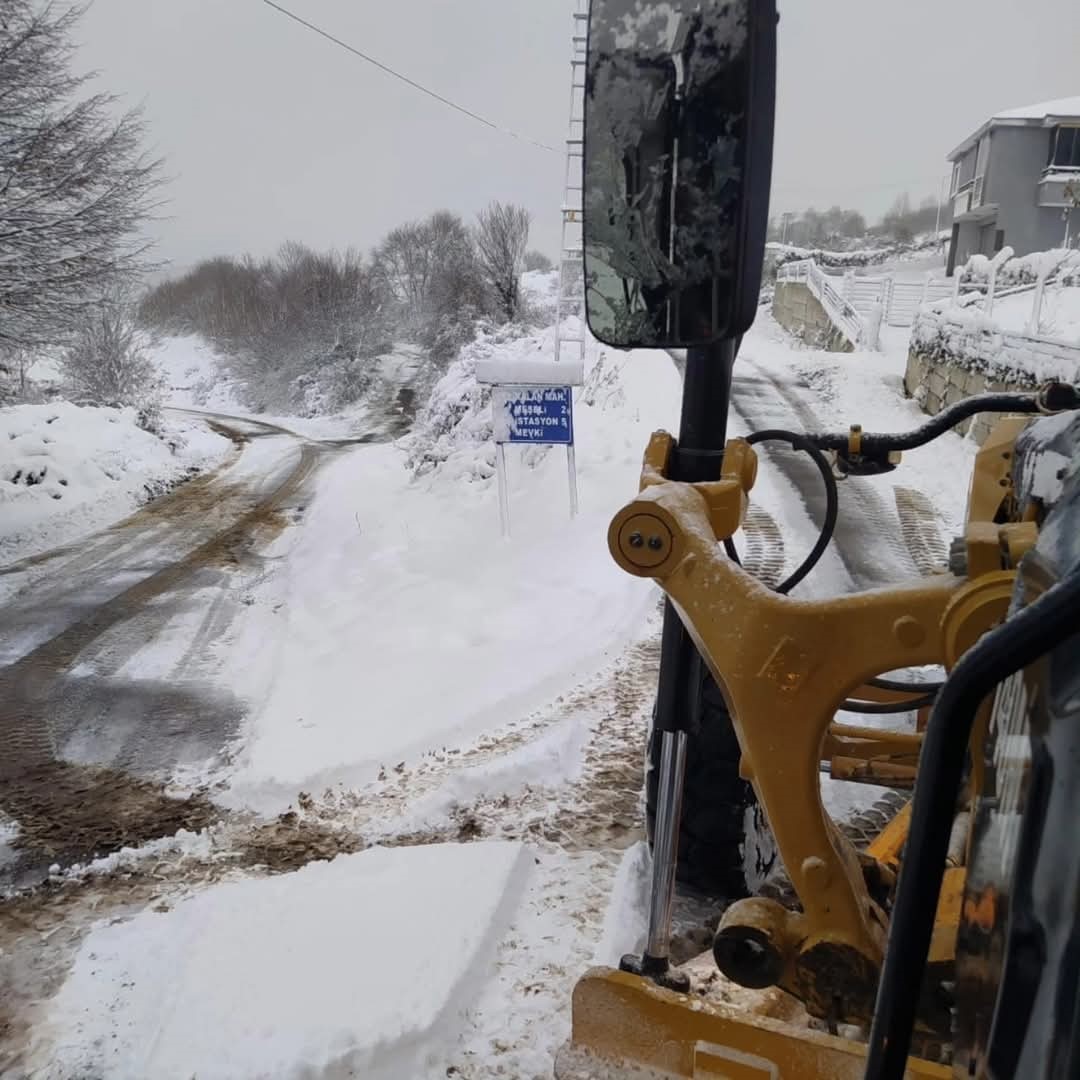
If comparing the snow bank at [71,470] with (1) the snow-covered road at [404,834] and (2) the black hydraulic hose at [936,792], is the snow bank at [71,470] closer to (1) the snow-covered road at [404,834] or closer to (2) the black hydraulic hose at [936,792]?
(1) the snow-covered road at [404,834]

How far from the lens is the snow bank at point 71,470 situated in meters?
13.0

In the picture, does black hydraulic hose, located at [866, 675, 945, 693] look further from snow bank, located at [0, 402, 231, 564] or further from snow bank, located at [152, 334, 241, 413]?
snow bank, located at [152, 334, 241, 413]

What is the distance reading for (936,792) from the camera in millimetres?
792

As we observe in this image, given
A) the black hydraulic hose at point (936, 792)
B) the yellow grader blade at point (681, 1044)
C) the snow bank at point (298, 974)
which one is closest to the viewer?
the black hydraulic hose at point (936, 792)

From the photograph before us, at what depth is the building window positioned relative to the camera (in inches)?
1005

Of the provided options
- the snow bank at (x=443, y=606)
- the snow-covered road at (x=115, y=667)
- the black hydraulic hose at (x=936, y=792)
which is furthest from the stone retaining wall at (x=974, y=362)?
the black hydraulic hose at (x=936, y=792)

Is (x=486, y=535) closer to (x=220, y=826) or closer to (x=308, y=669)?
(x=308, y=669)

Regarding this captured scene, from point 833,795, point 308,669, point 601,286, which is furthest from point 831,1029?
point 308,669

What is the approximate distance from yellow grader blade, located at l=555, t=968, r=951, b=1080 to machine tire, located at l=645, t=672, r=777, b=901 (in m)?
1.25

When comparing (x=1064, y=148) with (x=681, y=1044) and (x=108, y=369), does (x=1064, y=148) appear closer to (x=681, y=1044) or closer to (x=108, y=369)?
(x=108, y=369)

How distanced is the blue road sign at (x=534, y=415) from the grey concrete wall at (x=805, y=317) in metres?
13.4

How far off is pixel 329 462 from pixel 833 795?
16872 millimetres

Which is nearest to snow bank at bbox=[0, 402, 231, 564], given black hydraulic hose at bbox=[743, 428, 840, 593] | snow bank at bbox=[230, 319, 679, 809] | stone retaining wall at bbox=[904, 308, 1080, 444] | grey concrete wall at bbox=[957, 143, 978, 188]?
snow bank at bbox=[230, 319, 679, 809]

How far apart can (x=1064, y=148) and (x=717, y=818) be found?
3043 centimetres
